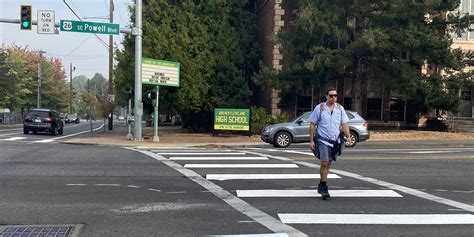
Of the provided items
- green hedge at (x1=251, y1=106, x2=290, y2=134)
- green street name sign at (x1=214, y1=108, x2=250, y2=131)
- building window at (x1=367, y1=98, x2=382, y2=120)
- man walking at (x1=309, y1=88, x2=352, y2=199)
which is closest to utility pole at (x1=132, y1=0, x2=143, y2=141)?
green street name sign at (x1=214, y1=108, x2=250, y2=131)

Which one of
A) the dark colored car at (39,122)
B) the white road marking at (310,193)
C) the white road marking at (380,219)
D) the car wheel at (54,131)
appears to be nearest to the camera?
the white road marking at (380,219)

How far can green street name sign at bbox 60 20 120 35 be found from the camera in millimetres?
22625

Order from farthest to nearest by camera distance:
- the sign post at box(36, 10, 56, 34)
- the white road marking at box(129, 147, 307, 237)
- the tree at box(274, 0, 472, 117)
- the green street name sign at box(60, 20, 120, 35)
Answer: the tree at box(274, 0, 472, 117)
the green street name sign at box(60, 20, 120, 35)
the sign post at box(36, 10, 56, 34)
the white road marking at box(129, 147, 307, 237)

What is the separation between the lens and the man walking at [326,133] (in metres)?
7.81

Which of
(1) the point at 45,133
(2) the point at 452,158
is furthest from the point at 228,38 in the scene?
(2) the point at 452,158

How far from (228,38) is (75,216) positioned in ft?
80.9

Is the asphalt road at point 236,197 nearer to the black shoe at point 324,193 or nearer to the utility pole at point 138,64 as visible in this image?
the black shoe at point 324,193

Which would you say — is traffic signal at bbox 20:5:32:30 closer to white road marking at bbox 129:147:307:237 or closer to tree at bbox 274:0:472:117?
tree at bbox 274:0:472:117

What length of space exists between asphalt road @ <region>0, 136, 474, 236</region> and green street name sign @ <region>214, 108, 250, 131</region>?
1274cm

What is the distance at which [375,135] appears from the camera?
25047mm

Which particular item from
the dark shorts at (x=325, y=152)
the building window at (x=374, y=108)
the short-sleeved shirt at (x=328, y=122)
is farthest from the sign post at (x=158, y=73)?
the dark shorts at (x=325, y=152)

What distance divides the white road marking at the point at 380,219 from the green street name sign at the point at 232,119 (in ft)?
62.4

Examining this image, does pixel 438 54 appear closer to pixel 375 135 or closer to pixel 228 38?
A: pixel 375 135

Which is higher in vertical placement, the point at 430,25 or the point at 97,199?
the point at 430,25
